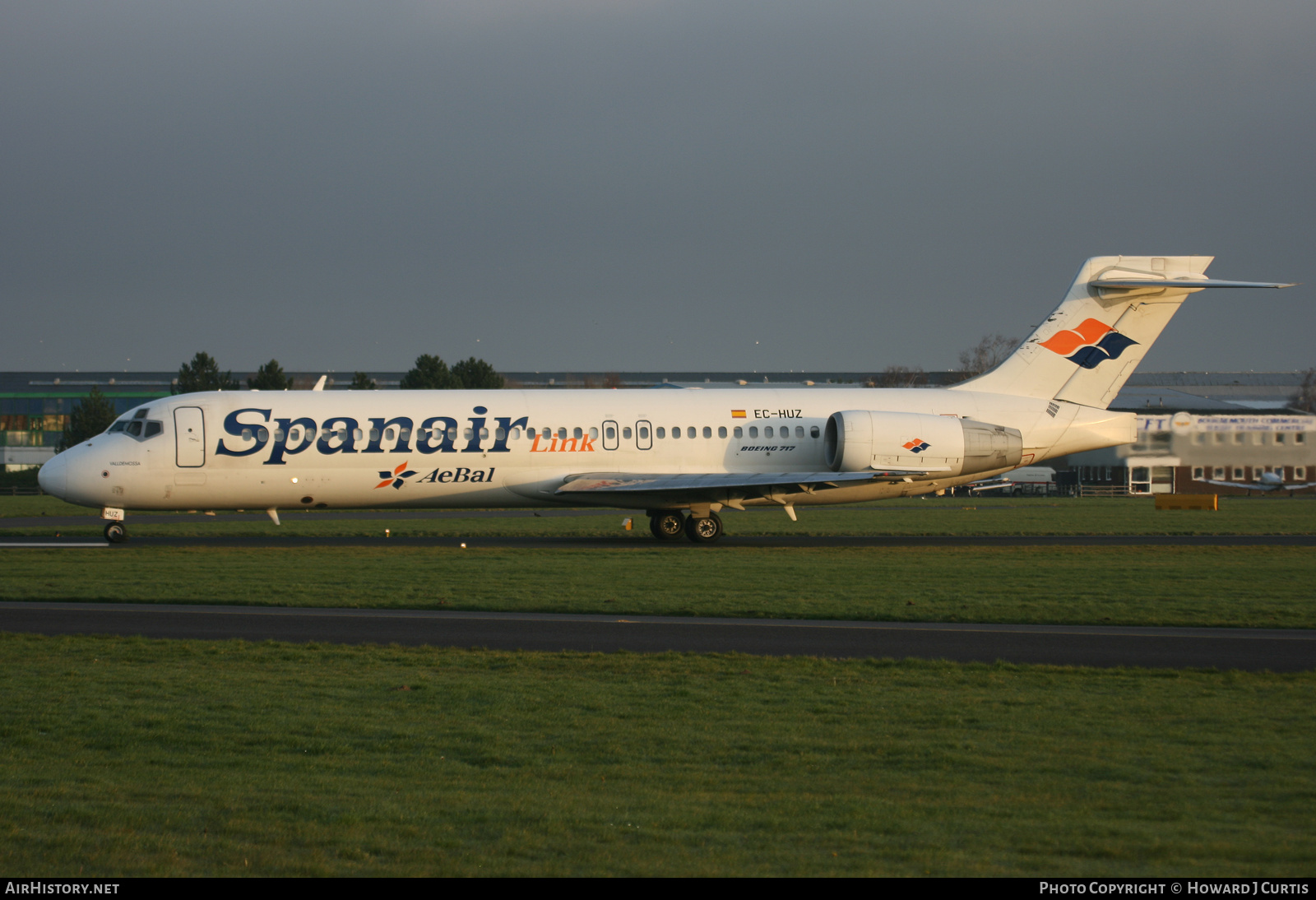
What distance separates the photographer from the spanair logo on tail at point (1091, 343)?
3134cm

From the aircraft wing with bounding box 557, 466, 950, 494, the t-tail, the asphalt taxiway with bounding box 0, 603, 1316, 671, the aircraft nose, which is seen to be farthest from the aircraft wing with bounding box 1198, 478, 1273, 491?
the aircraft nose

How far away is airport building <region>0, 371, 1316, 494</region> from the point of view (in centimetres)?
3812

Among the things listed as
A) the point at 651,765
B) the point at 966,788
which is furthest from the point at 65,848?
the point at 966,788

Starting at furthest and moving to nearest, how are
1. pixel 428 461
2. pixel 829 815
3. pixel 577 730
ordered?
1. pixel 428 461
2. pixel 577 730
3. pixel 829 815

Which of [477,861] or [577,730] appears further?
[577,730]

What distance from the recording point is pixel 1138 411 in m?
50.7

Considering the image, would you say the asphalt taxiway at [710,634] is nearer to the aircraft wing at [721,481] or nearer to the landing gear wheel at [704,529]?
the aircraft wing at [721,481]

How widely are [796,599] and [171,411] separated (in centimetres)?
1858

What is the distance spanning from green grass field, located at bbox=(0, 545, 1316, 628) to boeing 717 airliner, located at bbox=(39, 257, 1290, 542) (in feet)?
5.78

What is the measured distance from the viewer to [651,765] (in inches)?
336

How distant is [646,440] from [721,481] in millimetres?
2546

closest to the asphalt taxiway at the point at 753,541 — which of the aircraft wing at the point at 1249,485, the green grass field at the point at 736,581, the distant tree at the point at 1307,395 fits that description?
the green grass field at the point at 736,581

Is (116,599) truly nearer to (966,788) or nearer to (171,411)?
(171,411)

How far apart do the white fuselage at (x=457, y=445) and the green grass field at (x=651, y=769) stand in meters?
16.6
